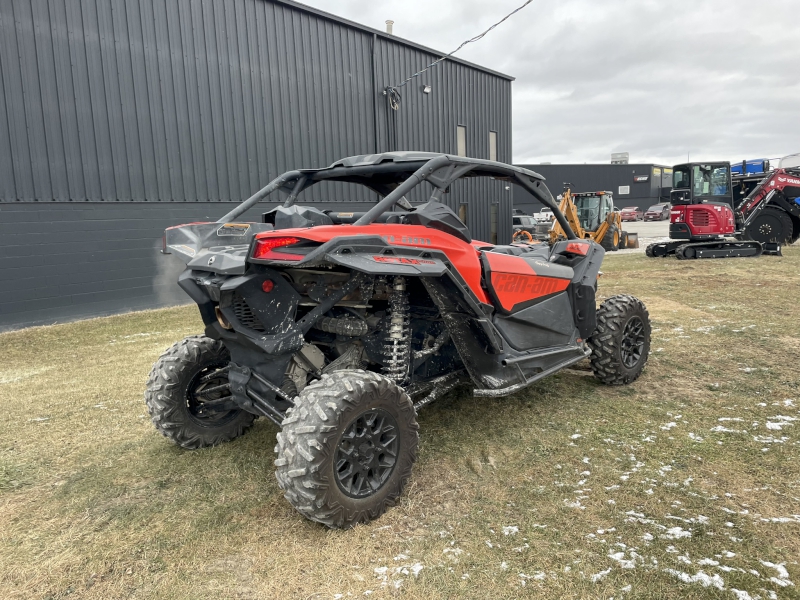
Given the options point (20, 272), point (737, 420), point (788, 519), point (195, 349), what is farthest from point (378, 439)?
point (20, 272)

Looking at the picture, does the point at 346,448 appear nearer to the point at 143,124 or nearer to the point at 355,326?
the point at 355,326

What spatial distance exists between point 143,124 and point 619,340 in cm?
903

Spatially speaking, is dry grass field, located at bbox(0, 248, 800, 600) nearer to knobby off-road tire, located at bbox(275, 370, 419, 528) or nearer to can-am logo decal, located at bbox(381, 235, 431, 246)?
knobby off-road tire, located at bbox(275, 370, 419, 528)

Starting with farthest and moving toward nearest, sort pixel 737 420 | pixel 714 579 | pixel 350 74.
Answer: pixel 350 74 < pixel 737 420 < pixel 714 579

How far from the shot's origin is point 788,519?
2.59 m

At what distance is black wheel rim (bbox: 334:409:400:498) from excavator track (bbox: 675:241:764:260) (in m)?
14.8

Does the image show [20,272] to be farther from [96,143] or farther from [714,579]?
[714,579]

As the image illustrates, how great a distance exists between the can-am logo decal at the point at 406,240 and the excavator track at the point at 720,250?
14.5m

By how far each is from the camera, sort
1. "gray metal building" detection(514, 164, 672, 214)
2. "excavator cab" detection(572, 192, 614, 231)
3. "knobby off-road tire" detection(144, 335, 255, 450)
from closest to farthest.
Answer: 1. "knobby off-road tire" detection(144, 335, 255, 450)
2. "excavator cab" detection(572, 192, 614, 231)
3. "gray metal building" detection(514, 164, 672, 214)

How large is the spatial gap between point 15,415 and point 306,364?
113 inches

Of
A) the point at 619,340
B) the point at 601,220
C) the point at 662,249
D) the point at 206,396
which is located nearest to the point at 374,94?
the point at 662,249

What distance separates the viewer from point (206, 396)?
3.62 meters

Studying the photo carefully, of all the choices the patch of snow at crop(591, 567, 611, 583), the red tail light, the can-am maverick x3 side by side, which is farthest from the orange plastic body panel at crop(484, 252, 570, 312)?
the patch of snow at crop(591, 567, 611, 583)

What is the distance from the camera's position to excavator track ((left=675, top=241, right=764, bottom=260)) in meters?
14.9
